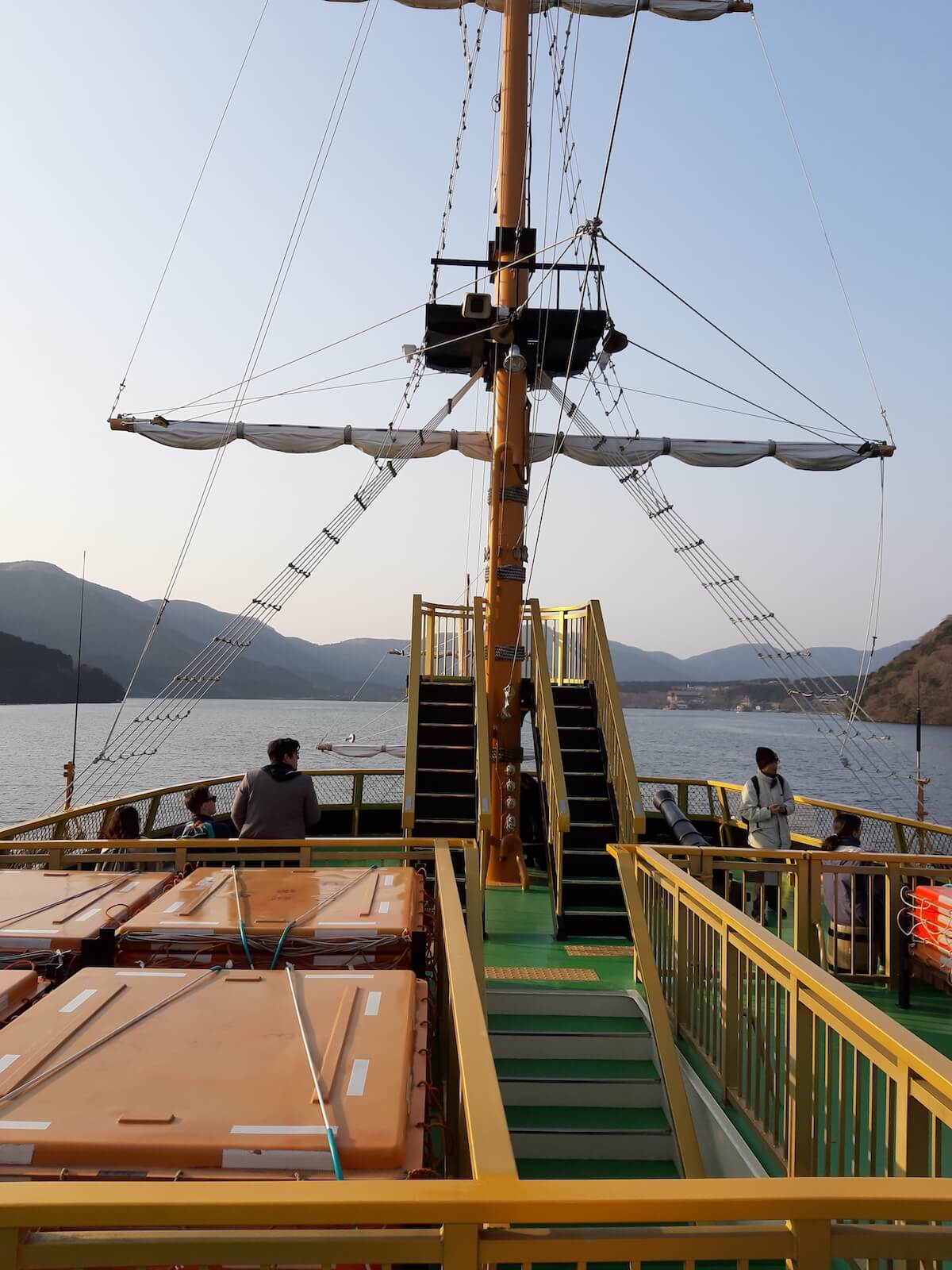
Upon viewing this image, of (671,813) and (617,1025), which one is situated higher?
(671,813)

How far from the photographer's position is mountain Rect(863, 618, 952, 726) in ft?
250

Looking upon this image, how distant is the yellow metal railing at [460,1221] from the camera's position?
5.32 feet

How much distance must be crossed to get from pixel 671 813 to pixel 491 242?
303 inches

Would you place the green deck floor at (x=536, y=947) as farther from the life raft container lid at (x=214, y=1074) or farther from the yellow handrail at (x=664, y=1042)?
the life raft container lid at (x=214, y=1074)

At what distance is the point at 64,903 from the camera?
4184 millimetres

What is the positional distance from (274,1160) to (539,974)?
5450 millimetres

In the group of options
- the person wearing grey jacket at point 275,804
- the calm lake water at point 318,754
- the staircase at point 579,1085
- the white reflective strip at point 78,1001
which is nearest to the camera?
the white reflective strip at point 78,1001

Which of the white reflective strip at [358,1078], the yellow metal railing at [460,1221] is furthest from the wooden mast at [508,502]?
the yellow metal railing at [460,1221]

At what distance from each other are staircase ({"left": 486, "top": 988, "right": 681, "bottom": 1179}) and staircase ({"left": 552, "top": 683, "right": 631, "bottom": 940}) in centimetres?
188

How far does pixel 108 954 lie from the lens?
370 cm

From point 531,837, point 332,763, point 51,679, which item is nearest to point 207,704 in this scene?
point 51,679

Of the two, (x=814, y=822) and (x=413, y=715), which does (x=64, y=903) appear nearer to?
(x=413, y=715)

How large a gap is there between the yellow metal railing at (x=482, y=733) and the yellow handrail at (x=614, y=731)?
1437 mm

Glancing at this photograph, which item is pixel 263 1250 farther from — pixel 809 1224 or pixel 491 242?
pixel 491 242
